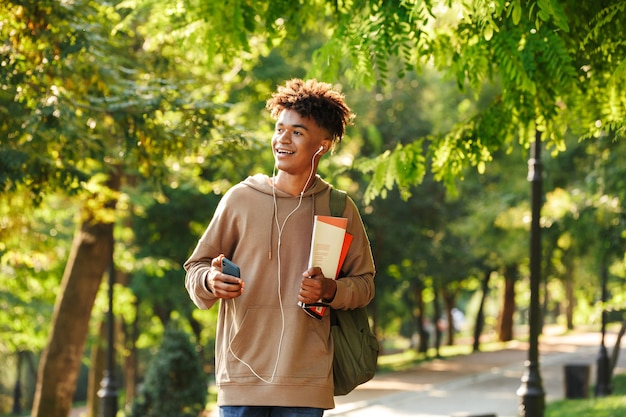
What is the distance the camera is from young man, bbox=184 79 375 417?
4.07 meters

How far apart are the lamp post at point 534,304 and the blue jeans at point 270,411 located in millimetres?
8905

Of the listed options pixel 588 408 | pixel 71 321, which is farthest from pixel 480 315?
pixel 71 321

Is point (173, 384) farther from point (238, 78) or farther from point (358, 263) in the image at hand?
point (358, 263)

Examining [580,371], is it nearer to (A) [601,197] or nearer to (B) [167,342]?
(A) [601,197]

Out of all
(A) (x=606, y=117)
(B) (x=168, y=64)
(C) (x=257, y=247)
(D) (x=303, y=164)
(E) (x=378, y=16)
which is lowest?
(C) (x=257, y=247)

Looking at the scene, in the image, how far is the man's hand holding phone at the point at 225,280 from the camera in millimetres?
3951

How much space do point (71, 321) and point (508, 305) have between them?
28.8 m

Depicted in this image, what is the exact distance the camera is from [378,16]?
6.34 m

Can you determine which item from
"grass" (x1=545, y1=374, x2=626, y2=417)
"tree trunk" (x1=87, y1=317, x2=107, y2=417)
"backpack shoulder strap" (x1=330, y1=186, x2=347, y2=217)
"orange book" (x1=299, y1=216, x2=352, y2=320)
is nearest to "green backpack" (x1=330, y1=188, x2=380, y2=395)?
"backpack shoulder strap" (x1=330, y1=186, x2=347, y2=217)

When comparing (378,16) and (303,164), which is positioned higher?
(378,16)

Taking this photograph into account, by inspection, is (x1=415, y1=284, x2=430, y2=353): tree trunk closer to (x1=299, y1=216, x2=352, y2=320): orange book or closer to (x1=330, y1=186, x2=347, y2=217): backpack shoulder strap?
(x1=330, y1=186, x2=347, y2=217): backpack shoulder strap

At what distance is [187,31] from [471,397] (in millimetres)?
16250

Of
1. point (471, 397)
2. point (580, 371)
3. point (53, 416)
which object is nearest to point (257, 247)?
point (53, 416)

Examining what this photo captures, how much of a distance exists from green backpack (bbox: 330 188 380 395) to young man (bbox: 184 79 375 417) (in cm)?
5
